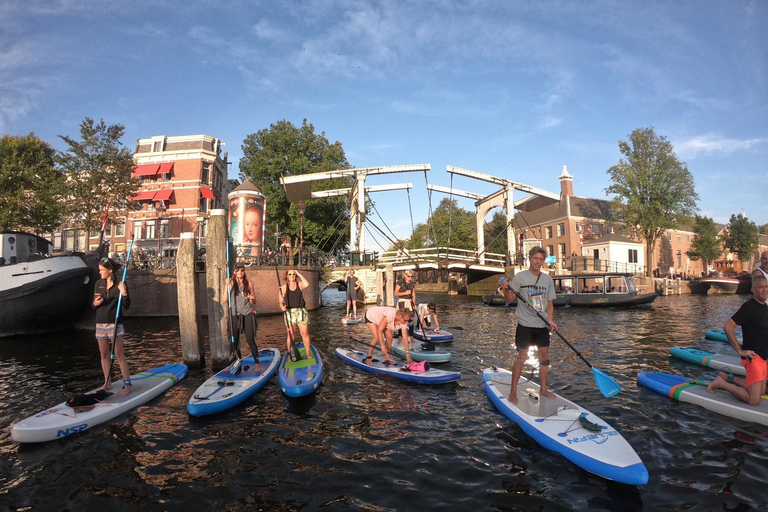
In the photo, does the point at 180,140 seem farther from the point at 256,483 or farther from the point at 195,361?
the point at 256,483

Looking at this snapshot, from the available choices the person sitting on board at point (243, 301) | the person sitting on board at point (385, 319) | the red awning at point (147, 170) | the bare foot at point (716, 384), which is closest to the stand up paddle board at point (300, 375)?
the person sitting on board at point (243, 301)

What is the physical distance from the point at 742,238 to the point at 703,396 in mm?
68924

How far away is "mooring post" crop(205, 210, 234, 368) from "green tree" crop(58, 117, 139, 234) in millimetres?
20145

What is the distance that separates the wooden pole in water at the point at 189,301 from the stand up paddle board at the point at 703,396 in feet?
32.7

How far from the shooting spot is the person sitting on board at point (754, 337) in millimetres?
6066

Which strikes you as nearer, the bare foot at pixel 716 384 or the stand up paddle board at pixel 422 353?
the bare foot at pixel 716 384

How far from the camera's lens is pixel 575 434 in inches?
205

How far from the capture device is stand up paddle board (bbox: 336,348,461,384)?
334 inches

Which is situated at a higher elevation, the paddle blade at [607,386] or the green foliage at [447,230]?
the green foliage at [447,230]

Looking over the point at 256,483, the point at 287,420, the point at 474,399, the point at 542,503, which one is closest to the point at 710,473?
the point at 542,503

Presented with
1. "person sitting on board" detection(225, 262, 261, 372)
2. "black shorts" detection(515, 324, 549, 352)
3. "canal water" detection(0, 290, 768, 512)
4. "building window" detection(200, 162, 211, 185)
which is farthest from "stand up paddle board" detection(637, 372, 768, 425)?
"building window" detection(200, 162, 211, 185)

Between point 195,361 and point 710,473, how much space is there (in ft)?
32.8

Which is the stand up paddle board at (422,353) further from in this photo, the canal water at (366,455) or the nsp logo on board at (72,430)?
the nsp logo on board at (72,430)

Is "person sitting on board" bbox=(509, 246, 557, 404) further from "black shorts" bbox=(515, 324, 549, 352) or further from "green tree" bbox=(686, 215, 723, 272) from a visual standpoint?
"green tree" bbox=(686, 215, 723, 272)
